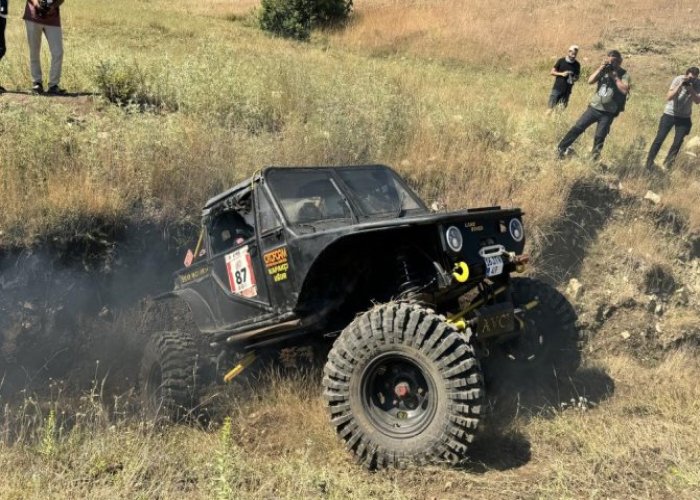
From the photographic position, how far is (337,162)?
8281 mm

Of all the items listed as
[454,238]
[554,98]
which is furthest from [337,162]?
[554,98]

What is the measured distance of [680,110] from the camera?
9.26 meters

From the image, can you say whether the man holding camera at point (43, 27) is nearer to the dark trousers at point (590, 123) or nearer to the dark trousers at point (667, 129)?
the dark trousers at point (590, 123)

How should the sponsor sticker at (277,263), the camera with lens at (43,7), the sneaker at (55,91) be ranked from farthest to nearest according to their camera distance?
the sneaker at (55,91) → the camera with lens at (43,7) → the sponsor sticker at (277,263)

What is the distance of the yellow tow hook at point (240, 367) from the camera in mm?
4973

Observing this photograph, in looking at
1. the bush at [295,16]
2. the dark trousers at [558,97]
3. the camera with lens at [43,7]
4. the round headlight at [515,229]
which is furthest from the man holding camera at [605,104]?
the bush at [295,16]

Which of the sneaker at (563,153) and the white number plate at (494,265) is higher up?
the white number plate at (494,265)

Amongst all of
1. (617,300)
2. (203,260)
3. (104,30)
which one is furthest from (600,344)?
(104,30)

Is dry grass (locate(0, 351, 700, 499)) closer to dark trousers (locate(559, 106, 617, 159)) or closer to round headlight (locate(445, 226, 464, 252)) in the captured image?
round headlight (locate(445, 226, 464, 252))

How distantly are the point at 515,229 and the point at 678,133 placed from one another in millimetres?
6349

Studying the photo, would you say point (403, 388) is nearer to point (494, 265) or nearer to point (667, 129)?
point (494, 265)

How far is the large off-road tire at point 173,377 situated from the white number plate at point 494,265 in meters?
2.58

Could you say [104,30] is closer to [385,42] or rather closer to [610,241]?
[385,42]

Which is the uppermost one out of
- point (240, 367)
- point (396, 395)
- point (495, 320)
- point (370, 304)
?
point (495, 320)
